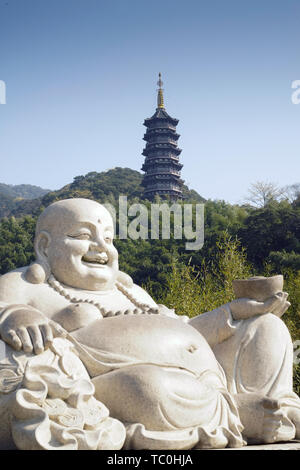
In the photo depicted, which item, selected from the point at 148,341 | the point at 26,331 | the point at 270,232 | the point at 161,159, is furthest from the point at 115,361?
the point at 161,159

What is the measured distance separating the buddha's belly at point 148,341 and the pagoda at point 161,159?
40.3 m

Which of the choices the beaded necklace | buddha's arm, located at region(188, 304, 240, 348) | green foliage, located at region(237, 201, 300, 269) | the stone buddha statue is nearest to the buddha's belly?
the stone buddha statue

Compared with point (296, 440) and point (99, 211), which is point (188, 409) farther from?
point (99, 211)

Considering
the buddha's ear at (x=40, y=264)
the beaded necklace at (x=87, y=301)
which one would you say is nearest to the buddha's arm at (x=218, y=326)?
the beaded necklace at (x=87, y=301)

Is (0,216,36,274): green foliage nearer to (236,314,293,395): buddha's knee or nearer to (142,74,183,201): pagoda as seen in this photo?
(142,74,183,201): pagoda

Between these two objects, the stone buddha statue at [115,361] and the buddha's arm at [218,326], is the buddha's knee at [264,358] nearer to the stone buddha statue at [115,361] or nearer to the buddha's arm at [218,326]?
the stone buddha statue at [115,361]

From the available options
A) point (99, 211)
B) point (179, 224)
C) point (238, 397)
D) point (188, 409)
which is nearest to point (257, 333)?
point (238, 397)

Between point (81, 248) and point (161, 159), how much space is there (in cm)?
4116

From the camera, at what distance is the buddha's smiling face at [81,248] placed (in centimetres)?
391

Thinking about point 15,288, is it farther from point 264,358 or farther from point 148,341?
point 264,358

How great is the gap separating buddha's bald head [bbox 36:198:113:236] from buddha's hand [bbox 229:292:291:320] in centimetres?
107

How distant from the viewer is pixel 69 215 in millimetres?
3973

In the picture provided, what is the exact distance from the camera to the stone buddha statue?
2.87m

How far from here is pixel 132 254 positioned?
26.5m
